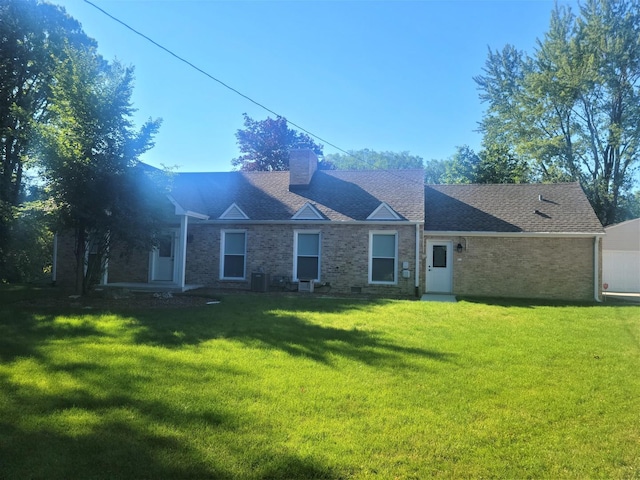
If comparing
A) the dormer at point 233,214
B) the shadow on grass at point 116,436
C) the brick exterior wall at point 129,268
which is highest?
the dormer at point 233,214

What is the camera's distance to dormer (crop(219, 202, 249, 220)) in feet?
56.0

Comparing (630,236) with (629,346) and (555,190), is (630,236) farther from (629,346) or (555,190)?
(629,346)

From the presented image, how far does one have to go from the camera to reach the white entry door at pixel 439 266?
16797 mm

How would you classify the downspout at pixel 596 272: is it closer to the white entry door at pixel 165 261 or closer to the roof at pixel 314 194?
the roof at pixel 314 194

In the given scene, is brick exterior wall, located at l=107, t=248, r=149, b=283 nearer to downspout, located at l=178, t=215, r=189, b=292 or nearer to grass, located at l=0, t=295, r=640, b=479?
downspout, located at l=178, t=215, r=189, b=292

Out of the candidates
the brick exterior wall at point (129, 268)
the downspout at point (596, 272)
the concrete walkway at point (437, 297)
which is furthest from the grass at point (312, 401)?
the brick exterior wall at point (129, 268)

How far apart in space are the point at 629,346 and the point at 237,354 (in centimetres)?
670

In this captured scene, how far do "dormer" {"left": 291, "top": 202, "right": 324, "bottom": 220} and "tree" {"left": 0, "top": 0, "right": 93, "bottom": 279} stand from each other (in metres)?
12.0

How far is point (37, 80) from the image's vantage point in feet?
72.1

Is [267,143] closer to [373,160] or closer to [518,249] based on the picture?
[518,249]

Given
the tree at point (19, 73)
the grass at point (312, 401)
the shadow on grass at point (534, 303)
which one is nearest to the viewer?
the grass at point (312, 401)

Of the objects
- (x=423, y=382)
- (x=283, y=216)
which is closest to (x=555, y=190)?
(x=283, y=216)

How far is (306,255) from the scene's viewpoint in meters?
16.6

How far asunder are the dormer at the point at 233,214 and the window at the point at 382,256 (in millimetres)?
5123
